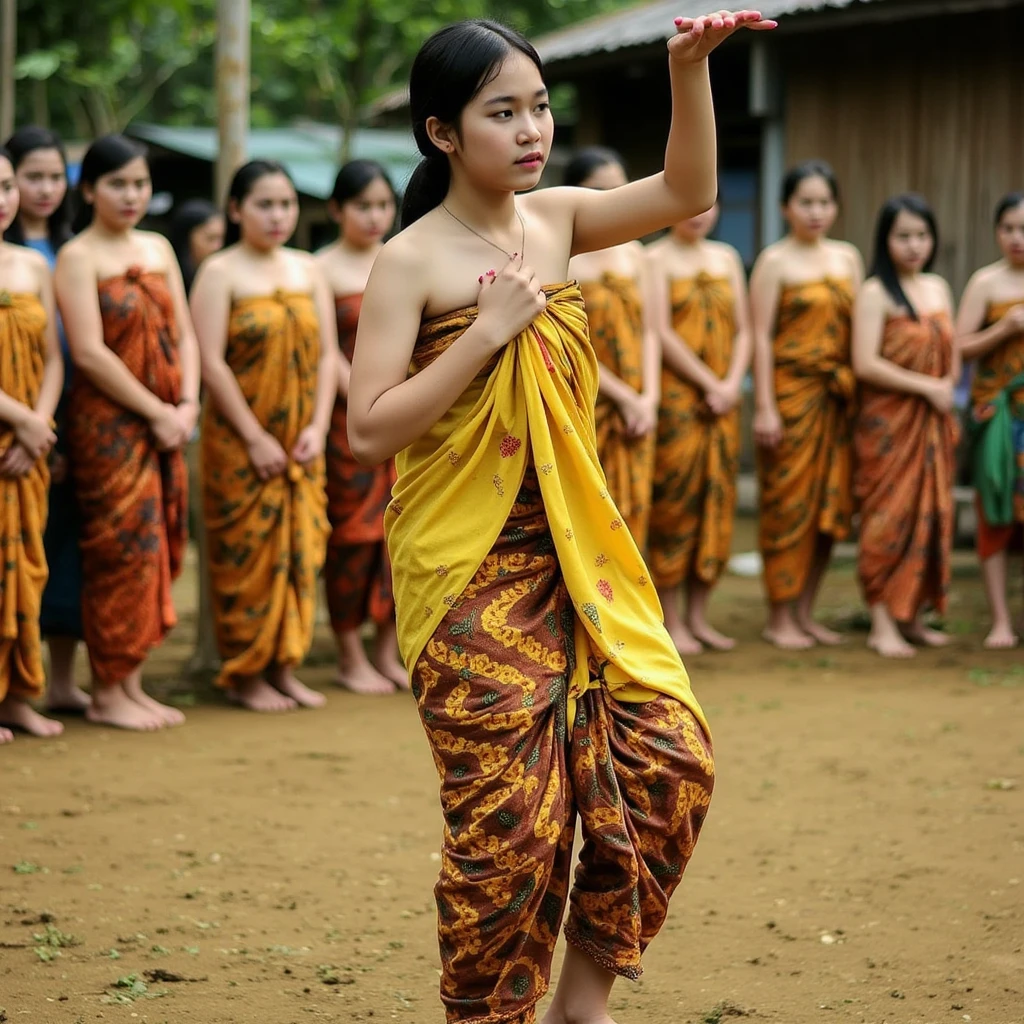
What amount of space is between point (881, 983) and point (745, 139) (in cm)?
955

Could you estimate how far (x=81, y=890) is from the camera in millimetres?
4234

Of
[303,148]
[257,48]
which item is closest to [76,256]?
[303,148]

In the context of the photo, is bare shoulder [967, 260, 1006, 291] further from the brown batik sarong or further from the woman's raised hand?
the brown batik sarong

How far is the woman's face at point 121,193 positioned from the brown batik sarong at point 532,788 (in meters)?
3.61

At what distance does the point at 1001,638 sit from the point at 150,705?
4.17 meters

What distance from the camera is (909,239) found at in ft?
24.7

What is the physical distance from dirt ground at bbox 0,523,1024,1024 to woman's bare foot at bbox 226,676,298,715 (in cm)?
10

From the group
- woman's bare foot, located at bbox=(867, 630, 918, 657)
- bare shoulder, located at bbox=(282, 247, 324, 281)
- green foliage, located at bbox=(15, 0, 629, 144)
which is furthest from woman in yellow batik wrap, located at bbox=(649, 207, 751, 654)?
green foliage, located at bbox=(15, 0, 629, 144)

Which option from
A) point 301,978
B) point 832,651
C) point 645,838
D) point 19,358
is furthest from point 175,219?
point 645,838

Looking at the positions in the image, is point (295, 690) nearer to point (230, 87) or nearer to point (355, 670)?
point (355, 670)


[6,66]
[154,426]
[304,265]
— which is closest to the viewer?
[154,426]

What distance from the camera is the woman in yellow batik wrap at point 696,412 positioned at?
25.3 feet

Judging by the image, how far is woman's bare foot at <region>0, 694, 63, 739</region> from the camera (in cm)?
602

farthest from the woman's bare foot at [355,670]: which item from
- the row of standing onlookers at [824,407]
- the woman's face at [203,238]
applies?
the woman's face at [203,238]
